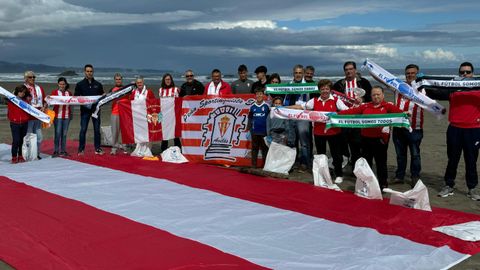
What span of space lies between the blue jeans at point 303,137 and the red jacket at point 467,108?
2507 mm

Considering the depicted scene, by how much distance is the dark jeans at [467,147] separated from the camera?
645 centimetres

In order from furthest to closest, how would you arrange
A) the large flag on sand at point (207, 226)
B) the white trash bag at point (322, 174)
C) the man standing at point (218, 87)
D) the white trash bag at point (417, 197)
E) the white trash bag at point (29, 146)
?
the man standing at point (218, 87) → the white trash bag at point (29, 146) → the white trash bag at point (322, 174) → the white trash bag at point (417, 197) → the large flag on sand at point (207, 226)

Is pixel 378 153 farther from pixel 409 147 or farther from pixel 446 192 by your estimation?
pixel 446 192

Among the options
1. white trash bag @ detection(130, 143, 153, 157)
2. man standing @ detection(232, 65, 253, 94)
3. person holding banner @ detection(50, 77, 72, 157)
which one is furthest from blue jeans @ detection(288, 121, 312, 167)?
person holding banner @ detection(50, 77, 72, 157)

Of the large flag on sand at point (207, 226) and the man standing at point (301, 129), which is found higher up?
the man standing at point (301, 129)

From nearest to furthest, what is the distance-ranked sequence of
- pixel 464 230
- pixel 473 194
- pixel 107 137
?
pixel 464 230
pixel 473 194
pixel 107 137

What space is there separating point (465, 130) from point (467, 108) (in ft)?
1.00

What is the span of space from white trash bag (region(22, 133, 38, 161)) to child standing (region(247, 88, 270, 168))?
14.1ft

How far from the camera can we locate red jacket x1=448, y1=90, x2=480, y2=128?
252 inches

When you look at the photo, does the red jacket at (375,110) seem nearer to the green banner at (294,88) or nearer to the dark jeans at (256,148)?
the green banner at (294,88)

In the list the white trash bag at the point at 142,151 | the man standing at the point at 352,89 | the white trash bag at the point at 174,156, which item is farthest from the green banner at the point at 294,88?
the white trash bag at the point at 142,151

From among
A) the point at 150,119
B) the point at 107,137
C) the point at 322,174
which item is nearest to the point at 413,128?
the point at 322,174

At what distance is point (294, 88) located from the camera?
27.4ft

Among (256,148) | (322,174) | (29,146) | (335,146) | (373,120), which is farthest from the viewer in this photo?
(29,146)
